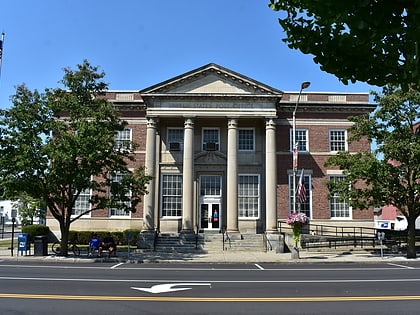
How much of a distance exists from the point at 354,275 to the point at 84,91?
674 inches

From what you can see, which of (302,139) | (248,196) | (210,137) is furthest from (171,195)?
(302,139)

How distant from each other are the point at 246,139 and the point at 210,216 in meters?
6.81

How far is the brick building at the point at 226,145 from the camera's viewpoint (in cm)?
3069

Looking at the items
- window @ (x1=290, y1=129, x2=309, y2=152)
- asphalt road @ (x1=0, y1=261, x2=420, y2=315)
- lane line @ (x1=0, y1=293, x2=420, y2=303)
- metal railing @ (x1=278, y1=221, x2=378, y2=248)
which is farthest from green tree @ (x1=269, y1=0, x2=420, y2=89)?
window @ (x1=290, y1=129, x2=309, y2=152)

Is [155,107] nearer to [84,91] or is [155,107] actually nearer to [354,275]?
[84,91]

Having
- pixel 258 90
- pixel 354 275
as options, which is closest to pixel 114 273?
pixel 354 275

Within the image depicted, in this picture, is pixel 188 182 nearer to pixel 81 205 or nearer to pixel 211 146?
pixel 211 146

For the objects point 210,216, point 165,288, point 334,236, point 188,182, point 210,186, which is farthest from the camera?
point 210,186

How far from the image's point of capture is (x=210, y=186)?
33062 mm

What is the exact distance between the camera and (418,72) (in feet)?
11.6

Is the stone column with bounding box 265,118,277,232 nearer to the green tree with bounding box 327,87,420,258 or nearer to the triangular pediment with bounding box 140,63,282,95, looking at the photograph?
the triangular pediment with bounding box 140,63,282,95

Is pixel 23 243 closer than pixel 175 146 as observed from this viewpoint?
Yes

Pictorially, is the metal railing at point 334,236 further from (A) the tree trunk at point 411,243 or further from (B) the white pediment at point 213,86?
(B) the white pediment at point 213,86

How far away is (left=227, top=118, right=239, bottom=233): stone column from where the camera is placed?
95.1 feet
